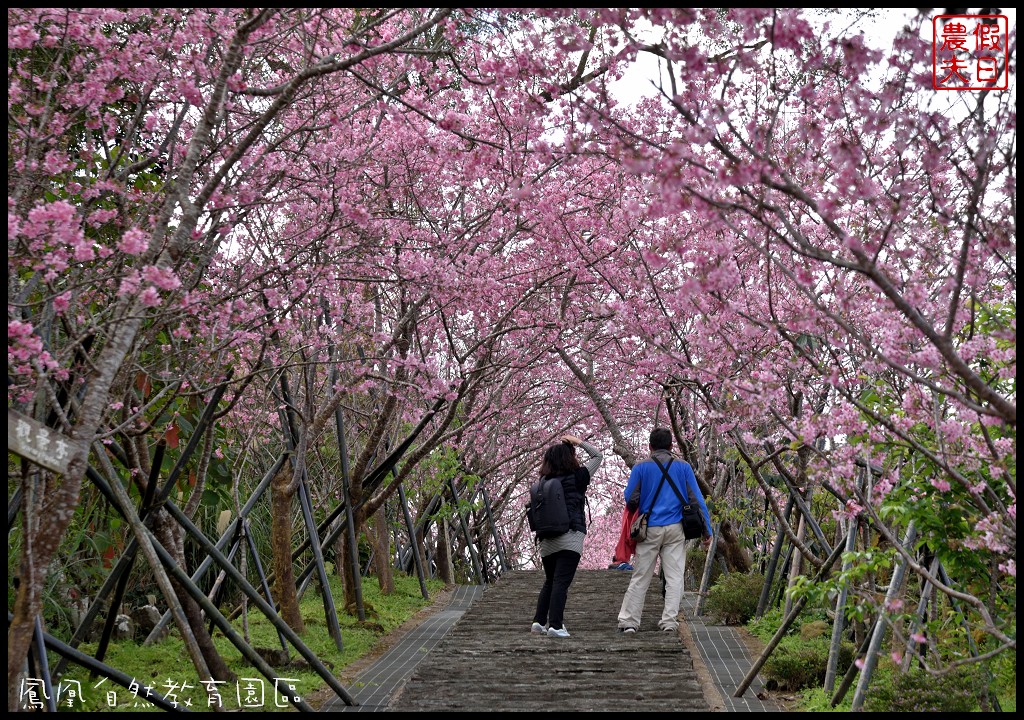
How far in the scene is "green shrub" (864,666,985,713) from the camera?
5.11m

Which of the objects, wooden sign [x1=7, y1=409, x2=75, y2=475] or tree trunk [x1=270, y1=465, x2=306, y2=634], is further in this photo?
tree trunk [x1=270, y1=465, x2=306, y2=634]

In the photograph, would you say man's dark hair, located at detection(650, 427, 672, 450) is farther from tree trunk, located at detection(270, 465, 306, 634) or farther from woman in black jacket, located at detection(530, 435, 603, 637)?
tree trunk, located at detection(270, 465, 306, 634)

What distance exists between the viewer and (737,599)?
9867 mm

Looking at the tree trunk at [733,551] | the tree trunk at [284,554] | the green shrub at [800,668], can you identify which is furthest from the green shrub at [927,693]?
the tree trunk at [733,551]

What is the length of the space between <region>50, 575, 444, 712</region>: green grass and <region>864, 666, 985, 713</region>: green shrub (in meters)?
3.65

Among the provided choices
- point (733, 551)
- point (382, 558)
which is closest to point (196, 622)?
point (382, 558)

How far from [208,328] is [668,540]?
15.1 feet

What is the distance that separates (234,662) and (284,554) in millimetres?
1356

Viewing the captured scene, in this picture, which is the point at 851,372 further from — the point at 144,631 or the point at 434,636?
the point at 144,631

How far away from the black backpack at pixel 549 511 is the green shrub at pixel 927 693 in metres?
3.64

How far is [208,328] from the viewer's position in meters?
6.90

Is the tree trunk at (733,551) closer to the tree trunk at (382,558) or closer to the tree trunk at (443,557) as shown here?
the tree trunk at (382,558)

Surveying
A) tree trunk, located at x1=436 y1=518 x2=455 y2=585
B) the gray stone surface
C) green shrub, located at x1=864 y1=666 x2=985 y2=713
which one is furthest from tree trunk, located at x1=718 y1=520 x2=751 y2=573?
green shrub, located at x1=864 y1=666 x2=985 y2=713

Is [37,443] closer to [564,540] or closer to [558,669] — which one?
[558,669]
